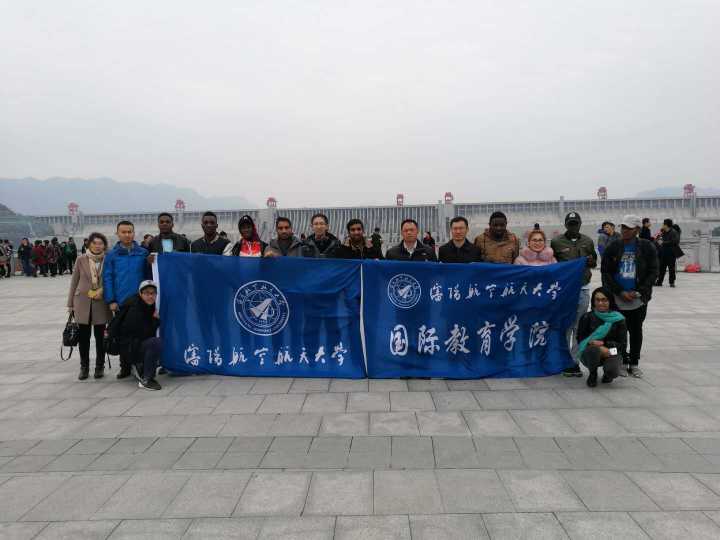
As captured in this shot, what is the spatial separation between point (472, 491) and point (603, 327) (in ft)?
9.22

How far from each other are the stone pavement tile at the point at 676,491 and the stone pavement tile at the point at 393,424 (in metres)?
1.57

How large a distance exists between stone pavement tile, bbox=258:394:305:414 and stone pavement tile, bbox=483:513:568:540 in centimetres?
215

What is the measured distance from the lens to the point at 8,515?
9.10 feet

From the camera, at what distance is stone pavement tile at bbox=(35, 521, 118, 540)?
254cm

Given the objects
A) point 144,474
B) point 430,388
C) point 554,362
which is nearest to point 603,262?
point 554,362

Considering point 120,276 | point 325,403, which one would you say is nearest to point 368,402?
point 325,403

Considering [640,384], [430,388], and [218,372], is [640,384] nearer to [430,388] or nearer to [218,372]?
[430,388]

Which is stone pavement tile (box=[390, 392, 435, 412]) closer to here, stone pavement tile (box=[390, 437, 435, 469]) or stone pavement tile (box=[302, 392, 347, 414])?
stone pavement tile (box=[302, 392, 347, 414])

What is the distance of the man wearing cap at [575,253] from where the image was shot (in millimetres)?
5305

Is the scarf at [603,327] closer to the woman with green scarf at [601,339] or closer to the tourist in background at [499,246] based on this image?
the woman with green scarf at [601,339]

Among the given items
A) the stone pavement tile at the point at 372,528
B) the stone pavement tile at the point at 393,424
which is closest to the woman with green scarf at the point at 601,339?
the stone pavement tile at the point at 393,424

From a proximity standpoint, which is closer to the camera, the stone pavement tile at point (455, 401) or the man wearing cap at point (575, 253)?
the stone pavement tile at point (455, 401)

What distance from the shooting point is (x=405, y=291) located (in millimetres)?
5234

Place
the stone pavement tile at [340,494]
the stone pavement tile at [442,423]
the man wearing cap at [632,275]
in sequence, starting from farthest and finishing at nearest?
the man wearing cap at [632,275], the stone pavement tile at [442,423], the stone pavement tile at [340,494]
